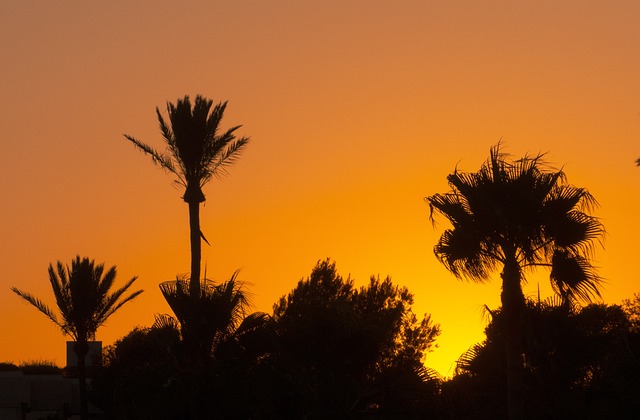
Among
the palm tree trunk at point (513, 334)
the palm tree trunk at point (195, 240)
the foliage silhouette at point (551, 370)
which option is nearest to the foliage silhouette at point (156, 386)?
the palm tree trunk at point (195, 240)

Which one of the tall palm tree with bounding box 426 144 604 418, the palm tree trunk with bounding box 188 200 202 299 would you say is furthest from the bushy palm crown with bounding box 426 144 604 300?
the palm tree trunk with bounding box 188 200 202 299

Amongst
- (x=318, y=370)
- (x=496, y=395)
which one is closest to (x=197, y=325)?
(x=318, y=370)

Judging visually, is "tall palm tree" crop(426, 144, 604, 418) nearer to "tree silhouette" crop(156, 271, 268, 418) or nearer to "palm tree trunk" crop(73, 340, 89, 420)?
"tree silhouette" crop(156, 271, 268, 418)

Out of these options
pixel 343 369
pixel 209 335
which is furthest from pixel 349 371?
pixel 209 335

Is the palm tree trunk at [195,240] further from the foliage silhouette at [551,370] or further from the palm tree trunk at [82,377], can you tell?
the foliage silhouette at [551,370]

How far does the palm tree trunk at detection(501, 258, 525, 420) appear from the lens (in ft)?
89.8

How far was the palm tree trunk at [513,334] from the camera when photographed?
27359mm

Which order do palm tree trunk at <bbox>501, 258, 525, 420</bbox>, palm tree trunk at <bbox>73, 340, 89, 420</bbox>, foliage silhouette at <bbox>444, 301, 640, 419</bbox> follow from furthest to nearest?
palm tree trunk at <bbox>73, 340, 89, 420</bbox>, foliage silhouette at <bbox>444, 301, 640, 419</bbox>, palm tree trunk at <bbox>501, 258, 525, 420</bbox>

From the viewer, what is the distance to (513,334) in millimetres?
27516

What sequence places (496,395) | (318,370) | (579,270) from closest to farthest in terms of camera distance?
(579,270) < (496,395) < (318,370)

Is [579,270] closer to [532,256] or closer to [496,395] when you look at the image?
[532,256]

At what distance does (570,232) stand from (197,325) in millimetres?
10128

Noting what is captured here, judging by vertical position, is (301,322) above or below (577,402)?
above

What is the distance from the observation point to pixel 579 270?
2817 cm
